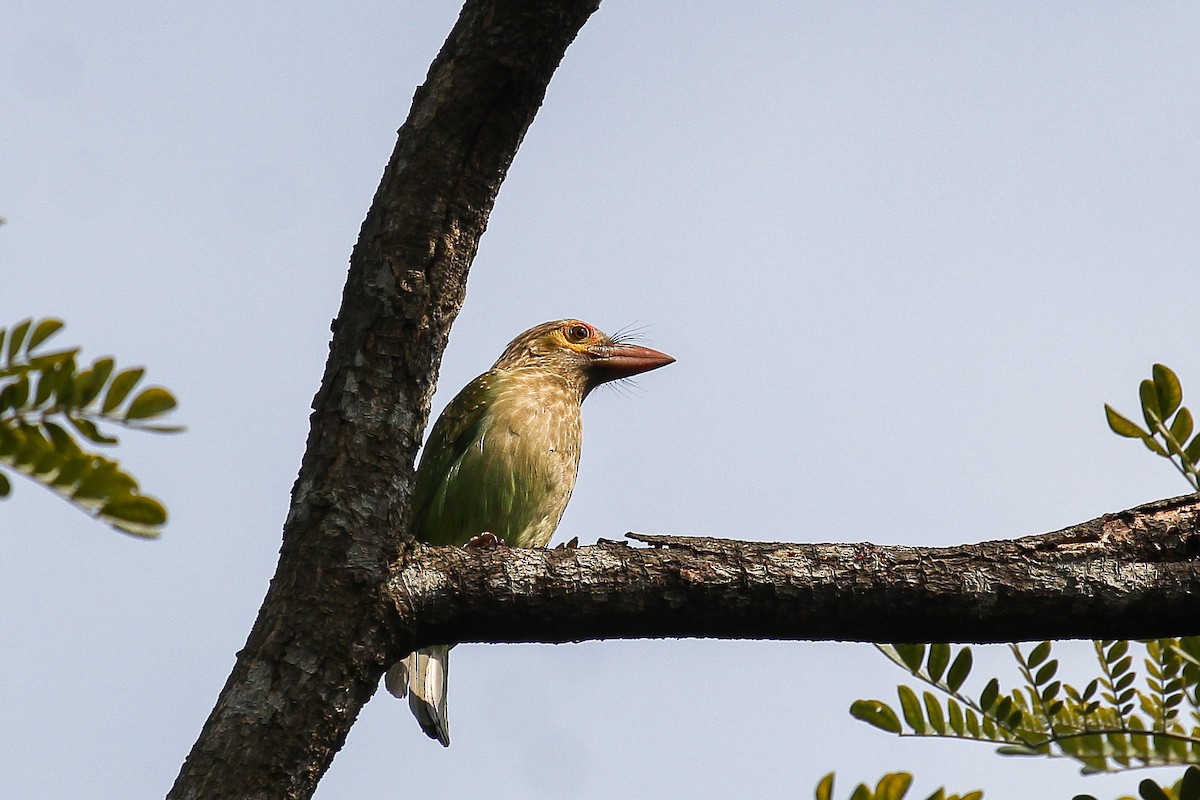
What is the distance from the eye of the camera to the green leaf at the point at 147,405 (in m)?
2.00

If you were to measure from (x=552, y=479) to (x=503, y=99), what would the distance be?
3079 mm

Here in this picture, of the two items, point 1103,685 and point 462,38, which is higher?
point 462,38

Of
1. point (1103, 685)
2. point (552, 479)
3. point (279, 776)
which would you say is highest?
point (552, 479)

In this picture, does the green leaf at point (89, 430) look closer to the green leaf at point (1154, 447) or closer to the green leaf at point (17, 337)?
the green leaf at point (17, 337)

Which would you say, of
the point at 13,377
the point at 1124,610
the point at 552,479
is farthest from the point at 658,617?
the point at 552,479

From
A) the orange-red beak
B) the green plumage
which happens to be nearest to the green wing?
the green plumage

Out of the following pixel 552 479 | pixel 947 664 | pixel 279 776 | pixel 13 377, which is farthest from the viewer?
pixel 552 479

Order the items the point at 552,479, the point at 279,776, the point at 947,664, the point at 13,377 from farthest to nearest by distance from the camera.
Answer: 1. the point at 552,479
2. the point at 947,664
3. the point at 279,776
4. the point at 13,377

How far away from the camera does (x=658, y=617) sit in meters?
3.03

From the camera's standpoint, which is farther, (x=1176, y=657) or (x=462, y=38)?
(x=1176, y=657)

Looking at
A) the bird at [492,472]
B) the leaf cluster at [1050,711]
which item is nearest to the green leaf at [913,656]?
the leaf cluster at [1050,711]

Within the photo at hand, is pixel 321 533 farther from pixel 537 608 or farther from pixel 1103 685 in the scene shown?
pixel 1103 685

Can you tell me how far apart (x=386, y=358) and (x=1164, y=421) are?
1.87 meters

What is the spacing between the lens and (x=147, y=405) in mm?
1999
